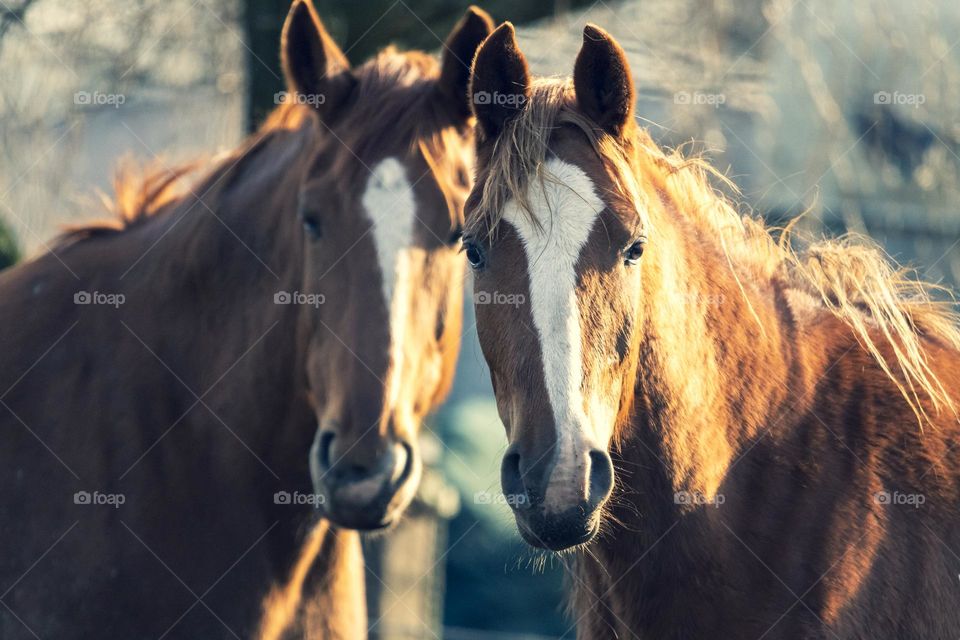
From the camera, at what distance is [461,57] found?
3.50 m

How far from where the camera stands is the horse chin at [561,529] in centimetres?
225

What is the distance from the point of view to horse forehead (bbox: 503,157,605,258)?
245cm

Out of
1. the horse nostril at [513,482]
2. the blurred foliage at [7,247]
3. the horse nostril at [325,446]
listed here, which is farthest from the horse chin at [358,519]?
the blurred foliage at [7,247]

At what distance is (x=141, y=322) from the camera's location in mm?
3537

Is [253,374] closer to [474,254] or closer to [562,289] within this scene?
[474,254]

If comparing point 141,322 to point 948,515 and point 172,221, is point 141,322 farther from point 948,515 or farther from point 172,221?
point 948,515

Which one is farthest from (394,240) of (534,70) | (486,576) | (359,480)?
(486,576)

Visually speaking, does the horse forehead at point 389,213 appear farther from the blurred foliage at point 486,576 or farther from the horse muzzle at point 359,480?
the blurred foliage at point 486,576

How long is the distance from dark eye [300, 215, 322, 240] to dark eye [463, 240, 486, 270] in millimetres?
785

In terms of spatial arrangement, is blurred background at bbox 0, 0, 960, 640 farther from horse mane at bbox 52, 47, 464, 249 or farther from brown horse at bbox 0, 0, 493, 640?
brown horse at bbox 0, 0, 493, 640

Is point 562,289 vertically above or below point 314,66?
below

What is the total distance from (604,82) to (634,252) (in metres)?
0.50

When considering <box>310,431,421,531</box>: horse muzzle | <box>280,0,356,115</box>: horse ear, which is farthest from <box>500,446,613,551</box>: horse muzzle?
<box>280,0,356,115</box>: horse ear

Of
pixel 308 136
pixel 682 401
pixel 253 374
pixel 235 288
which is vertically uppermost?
pixel 308 136
